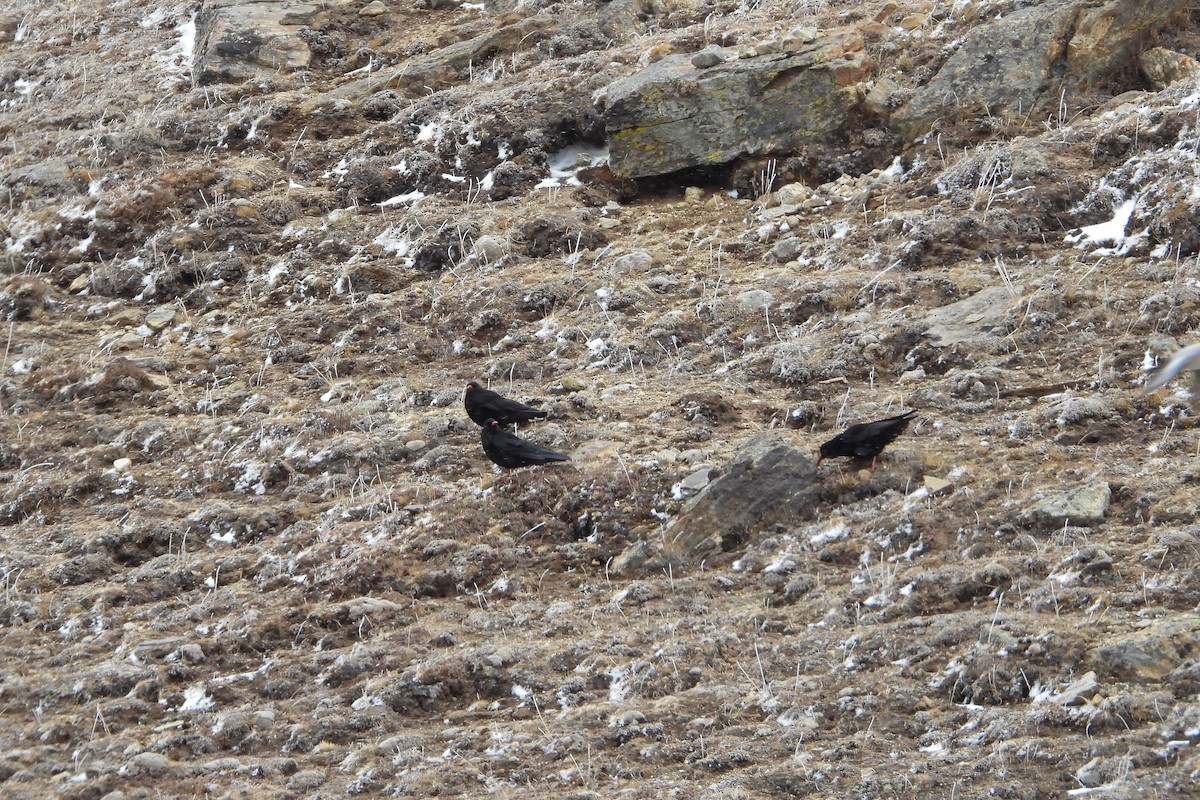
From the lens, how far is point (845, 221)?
12117 millimetres

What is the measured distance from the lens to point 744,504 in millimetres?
8281

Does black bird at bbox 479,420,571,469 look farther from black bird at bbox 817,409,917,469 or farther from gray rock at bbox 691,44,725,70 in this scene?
gray rock at bbox 691,44,725,70

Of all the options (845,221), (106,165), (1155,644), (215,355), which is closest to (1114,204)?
(845,221)

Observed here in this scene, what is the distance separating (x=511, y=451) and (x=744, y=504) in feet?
6.17

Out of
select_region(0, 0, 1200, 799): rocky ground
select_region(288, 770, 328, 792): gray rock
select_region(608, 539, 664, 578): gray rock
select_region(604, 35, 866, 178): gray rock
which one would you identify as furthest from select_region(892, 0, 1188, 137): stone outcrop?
select_region(288, 770, 328, 792): gray rock

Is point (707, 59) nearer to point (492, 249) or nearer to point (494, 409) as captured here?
point (492, 249)

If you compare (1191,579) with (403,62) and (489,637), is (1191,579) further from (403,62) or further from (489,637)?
(403,62)

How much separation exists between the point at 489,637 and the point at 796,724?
7.37 ft

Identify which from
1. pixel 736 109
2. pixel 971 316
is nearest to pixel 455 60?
pixel 736 109

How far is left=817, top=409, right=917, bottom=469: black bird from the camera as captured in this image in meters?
8.33

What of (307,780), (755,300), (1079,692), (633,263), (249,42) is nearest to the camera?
(1079,692)

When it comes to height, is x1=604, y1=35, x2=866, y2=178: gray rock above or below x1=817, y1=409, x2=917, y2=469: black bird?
above

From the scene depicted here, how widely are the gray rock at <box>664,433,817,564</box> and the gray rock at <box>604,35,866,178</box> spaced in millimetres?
5625

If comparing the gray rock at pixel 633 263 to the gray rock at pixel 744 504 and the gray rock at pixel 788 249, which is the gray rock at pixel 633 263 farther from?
the gray rock at pixel 744 504
